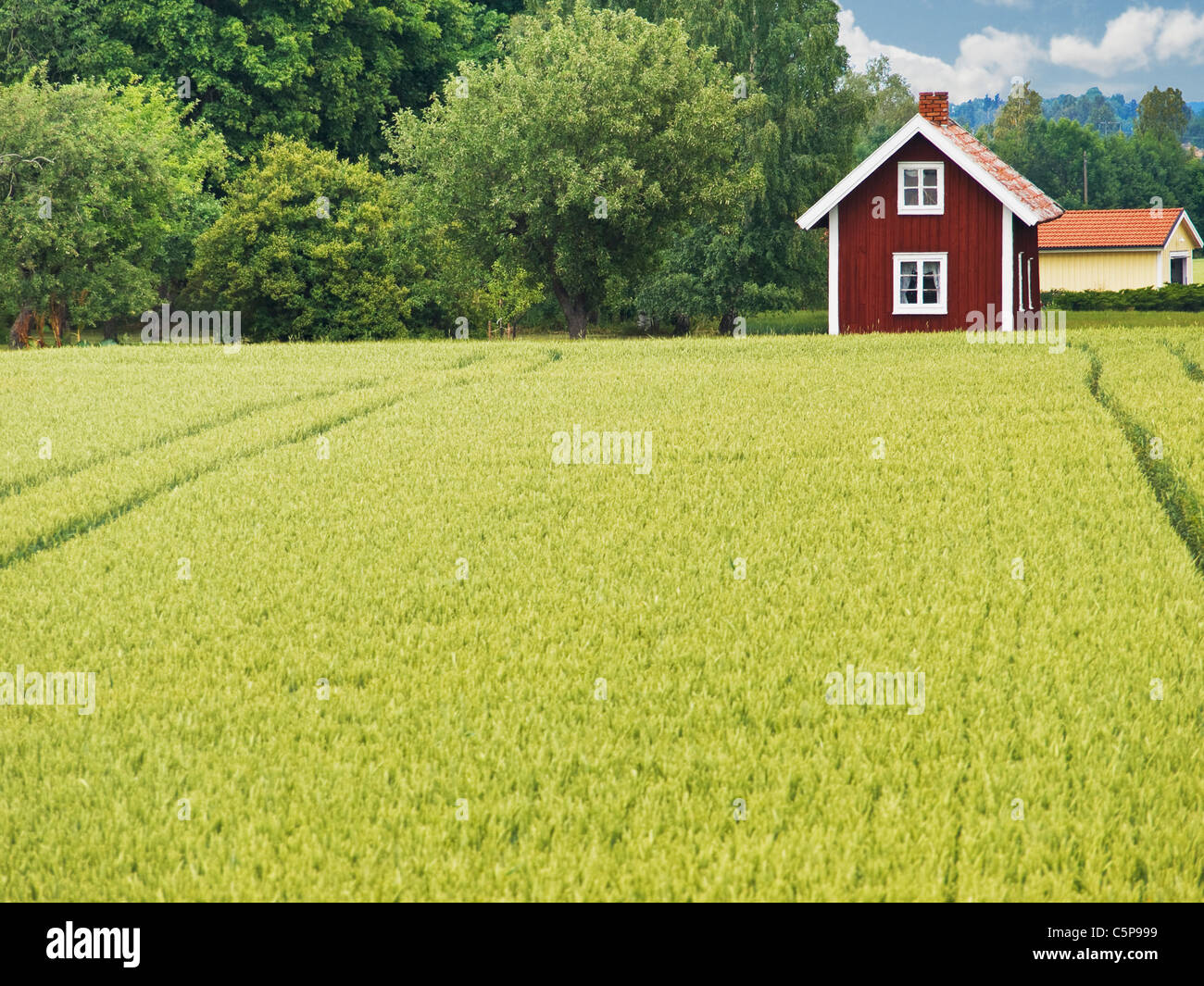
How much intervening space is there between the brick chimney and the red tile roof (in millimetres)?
413

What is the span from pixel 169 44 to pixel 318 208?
497 inches

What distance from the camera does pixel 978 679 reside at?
22.1 feet

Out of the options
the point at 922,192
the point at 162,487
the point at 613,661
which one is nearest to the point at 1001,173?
the point at 922,192

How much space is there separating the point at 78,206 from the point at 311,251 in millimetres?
8466

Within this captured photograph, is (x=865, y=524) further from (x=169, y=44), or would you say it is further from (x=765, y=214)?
(x=169, y=44)

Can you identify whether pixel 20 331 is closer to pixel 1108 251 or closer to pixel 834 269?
pixel 834 269

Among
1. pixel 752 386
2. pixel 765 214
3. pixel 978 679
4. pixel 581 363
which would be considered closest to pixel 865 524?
pixel 978 679

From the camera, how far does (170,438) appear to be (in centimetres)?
1594

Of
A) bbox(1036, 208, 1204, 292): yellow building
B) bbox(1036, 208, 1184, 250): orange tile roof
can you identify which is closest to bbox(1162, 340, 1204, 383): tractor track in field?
bbox(1036, 208, 1184, 250): orange tile roof

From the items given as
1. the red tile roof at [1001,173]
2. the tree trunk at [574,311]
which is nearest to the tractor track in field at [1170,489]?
the red tile roof at [1001,173]

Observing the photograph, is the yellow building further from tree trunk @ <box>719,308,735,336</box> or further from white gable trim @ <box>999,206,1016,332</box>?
white gable trim @ <box>999,206,1016,332</box>

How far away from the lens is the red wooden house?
32.4 metres

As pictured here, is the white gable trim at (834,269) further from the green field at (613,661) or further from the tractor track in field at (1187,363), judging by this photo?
the green field at (613,661)

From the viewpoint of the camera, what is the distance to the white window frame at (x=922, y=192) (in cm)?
3250
